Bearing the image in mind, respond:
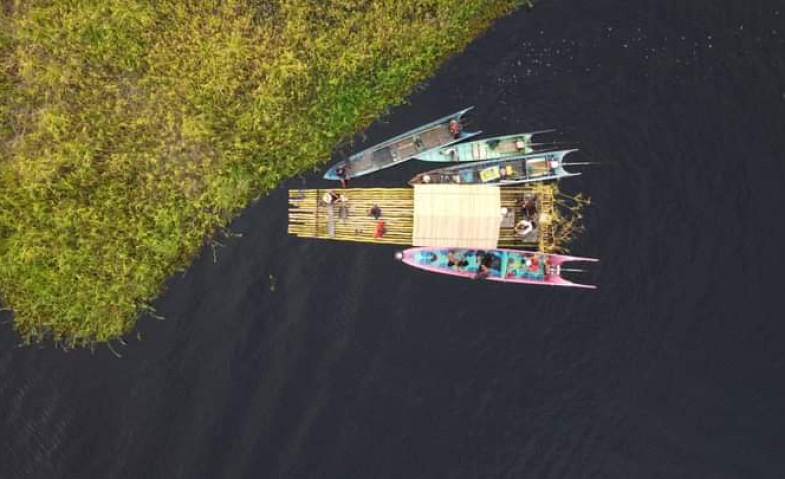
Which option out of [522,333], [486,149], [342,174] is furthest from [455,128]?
[522,333]

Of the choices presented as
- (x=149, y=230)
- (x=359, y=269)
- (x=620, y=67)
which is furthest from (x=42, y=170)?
(x=620, y=67)

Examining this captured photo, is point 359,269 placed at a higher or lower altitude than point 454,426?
higher

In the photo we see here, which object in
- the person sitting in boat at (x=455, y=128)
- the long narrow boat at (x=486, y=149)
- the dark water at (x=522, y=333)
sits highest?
the person sitting in boat at (x=455, y=128)

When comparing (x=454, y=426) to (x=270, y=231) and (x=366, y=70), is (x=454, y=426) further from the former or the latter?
(x=366, y=70)

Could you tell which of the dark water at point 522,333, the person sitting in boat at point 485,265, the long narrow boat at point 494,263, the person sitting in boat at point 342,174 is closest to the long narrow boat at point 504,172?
the dark water at point 522,333

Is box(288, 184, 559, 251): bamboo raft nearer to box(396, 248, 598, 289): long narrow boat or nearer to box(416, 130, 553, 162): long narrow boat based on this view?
box(396, 248, 598, 289): long narrow boat

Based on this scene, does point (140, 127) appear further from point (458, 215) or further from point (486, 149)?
point (486, 149)

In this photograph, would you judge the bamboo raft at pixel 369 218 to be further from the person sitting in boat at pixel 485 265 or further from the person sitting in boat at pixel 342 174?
the person sitting in boat at pixel 485 265

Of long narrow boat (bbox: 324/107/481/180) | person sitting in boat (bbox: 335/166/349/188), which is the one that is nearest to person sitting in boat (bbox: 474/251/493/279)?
long narrow boat (bbox: 324/107/481/180)
